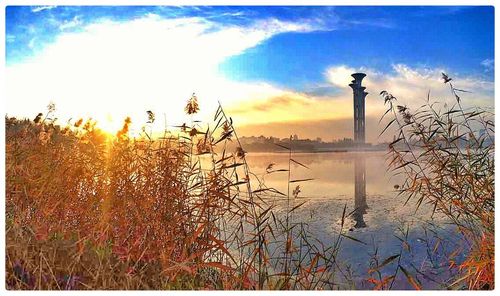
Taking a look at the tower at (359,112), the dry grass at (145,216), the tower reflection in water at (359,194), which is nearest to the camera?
the dry grass at (145,216)

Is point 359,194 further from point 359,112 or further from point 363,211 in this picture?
point 359,112

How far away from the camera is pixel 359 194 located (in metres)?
3.16

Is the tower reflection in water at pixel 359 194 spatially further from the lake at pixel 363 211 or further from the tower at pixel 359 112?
the tower at pixel 359 112

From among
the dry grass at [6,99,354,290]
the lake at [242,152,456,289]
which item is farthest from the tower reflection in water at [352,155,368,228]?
the dry grass at [6,99,354,290]

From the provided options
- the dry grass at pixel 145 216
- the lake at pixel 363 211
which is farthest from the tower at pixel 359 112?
the dry grass at pixel 145 216

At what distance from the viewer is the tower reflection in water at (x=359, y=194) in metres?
3.08

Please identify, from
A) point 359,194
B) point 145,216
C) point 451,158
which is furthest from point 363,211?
point 145,216

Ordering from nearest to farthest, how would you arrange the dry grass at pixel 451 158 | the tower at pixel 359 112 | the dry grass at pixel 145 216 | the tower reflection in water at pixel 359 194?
the dry grass at pixel 145 216 → the dry grass at pixel 451 158 → the tower at pixel 359 112 → the tower reflection in water at pixel 359 194

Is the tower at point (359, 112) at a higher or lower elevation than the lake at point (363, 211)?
higher

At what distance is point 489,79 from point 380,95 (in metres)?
0.50

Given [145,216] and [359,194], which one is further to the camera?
[359,194]

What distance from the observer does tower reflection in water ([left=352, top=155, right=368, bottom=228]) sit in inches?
121

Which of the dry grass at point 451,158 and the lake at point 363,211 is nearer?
the dry grass at point 451,158

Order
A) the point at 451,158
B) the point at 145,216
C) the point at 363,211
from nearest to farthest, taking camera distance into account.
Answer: the point at 145,216, the point at 451,158, the point at 363,211
